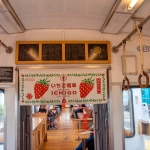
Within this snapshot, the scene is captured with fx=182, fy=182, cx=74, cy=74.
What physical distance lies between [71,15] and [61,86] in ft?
3.68

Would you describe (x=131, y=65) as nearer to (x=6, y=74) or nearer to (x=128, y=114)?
(x=128, y=114)

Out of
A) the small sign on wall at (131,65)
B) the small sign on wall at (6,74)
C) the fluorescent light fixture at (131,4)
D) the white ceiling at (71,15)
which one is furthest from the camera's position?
the small sign on wall at (131,65)

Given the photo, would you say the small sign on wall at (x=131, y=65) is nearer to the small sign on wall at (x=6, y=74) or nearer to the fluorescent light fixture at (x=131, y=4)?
the fluorescent light fixture at (x=131, y=4)

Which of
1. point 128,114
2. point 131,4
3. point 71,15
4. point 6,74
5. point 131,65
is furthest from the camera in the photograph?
point 128,114

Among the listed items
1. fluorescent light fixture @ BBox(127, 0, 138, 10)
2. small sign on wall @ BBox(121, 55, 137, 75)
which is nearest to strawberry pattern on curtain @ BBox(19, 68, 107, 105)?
small sign on wall @ BBox(121, 55, 137, 75)

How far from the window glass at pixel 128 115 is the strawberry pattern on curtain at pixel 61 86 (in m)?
0.53

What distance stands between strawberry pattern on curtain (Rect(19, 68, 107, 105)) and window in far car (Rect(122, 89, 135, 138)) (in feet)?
1.71

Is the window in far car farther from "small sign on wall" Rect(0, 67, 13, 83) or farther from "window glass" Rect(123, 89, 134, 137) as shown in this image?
"small sign on wall" Rect(0, 67, 13, 83)

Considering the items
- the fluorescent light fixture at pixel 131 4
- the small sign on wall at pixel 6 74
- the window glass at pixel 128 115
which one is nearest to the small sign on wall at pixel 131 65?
the window glass at pixel 128 115

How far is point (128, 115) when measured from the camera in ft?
10.8

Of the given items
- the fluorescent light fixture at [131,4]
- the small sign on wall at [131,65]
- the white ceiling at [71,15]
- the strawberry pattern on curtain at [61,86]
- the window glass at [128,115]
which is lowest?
the window glass at [128,115]

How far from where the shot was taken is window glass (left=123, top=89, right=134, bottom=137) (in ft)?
10.7

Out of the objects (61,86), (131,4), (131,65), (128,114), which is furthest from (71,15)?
(128,114)

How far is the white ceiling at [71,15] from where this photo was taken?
208 centimetres
